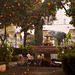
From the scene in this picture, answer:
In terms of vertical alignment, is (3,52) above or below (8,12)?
below

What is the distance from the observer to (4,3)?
8.21m

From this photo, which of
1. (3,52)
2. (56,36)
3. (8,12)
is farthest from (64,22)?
(3,52)

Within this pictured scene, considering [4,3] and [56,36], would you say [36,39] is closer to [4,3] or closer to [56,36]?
[56,36]

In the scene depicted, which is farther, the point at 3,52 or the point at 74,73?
the point at 3,52

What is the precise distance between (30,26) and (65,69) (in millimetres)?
8268

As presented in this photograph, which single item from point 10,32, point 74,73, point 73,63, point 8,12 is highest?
point 8,12

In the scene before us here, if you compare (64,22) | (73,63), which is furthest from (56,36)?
(73,63)

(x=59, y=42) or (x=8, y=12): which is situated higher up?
(x=8, y=12)

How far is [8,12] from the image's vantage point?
8.77 m

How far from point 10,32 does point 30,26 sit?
3094 mm

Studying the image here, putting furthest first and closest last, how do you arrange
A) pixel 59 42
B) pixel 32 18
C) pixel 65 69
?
pixel 59 42 → pixel 32 18 → pixel 65 69

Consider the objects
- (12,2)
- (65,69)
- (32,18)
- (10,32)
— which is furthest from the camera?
(10,32)

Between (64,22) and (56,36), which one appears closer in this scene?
(56,36)

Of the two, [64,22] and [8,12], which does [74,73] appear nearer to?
[8,12]
